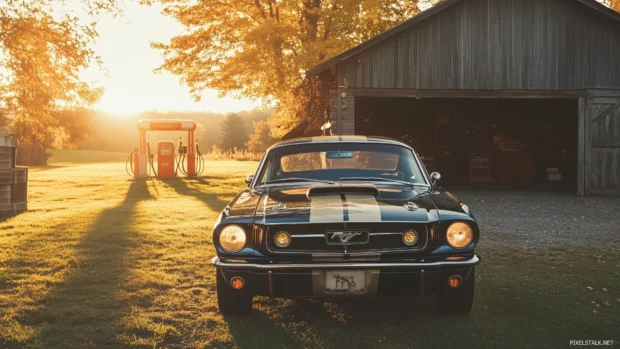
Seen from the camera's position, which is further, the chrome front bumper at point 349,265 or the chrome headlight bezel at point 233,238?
the chrome headlight bezel at point 233,238

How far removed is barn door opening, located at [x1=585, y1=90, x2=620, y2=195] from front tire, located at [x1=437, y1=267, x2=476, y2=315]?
14162 millimetres

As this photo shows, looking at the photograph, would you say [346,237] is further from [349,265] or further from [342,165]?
[342,165]

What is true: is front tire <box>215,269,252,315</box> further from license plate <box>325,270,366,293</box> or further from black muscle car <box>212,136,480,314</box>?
license plate <box>325,270,366,293</box>

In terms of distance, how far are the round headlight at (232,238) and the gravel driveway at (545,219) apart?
520cm

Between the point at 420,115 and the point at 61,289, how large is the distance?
59.9 feet

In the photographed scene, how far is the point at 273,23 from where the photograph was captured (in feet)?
80.1

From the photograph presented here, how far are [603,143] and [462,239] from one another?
48.4 feet

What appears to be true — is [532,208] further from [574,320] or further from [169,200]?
[574,320]

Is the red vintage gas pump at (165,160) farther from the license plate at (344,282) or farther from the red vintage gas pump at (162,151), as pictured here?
the license plate at (344,282)

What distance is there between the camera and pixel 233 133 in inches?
3711

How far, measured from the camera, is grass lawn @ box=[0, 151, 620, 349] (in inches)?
175

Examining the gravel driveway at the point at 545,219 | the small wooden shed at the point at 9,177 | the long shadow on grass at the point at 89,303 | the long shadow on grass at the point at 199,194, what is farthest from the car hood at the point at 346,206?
the small wooden shed at the point at 9,177

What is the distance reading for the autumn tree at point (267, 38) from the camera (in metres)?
24.5

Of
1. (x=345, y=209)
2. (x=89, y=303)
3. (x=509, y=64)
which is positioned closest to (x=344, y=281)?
(x=345, y=209)
